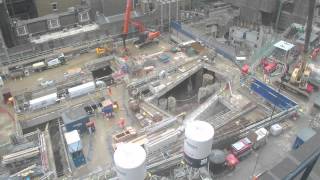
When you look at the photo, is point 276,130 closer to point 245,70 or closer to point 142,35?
point 245,70

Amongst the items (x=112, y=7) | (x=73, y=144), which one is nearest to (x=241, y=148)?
(x=73, y=144)

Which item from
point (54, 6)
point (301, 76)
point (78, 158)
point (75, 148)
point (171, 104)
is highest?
point (54, 6)

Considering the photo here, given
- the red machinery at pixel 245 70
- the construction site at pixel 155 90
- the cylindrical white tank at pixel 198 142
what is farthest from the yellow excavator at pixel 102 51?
the cylindrical white tank at pixel 198 142

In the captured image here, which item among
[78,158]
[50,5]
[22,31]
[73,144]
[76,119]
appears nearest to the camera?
[73,144]

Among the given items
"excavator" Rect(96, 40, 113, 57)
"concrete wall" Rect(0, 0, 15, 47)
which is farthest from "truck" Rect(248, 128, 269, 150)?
"concrete wall" Rect(0, 0, 15, 47)

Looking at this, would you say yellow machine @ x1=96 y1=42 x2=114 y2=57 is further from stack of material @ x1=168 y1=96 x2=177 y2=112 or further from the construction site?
stack of material @ x1=168 y1=96 x2=177 y2=112

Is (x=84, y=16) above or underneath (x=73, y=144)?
above
